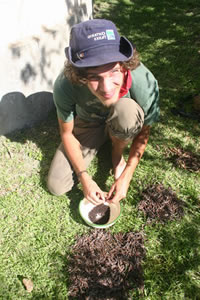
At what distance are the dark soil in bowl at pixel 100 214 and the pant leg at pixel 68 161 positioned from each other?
0.44m

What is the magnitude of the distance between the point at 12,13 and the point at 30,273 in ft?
9.55

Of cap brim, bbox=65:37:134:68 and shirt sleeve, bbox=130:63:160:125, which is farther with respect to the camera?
shirt sleeve, bbox=130:63:160:125

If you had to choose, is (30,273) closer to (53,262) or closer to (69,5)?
Result: (53,262)

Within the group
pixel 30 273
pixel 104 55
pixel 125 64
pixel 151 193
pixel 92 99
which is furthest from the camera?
pixel 151 193

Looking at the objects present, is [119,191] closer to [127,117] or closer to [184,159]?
[127,117]

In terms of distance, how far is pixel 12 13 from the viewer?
10.5 feet

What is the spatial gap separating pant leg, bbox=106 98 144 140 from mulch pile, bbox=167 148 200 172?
0.97 meters

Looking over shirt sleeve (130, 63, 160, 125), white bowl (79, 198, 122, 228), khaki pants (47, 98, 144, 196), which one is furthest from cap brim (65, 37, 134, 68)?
white bowl (79, 198, 122, 228)

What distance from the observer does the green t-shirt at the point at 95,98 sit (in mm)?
2631

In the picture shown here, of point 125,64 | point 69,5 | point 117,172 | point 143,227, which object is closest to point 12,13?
point 69,5

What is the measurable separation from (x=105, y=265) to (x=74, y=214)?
71cm

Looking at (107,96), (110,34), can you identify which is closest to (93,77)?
(107,96)

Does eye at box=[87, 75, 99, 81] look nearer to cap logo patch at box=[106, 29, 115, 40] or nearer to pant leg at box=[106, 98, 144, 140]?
cap logo patch at box=[106, 29, 115, 40]

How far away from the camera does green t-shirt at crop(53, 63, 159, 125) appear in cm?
263
